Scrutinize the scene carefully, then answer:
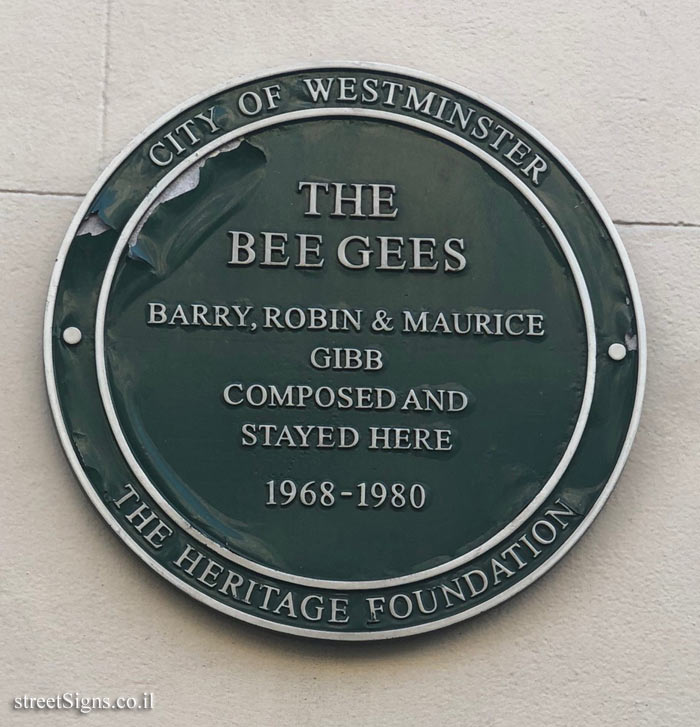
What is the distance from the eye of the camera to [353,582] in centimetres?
371

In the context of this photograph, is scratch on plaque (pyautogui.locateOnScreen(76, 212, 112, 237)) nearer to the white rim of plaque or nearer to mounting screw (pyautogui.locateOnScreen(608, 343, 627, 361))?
the white rim of plaque

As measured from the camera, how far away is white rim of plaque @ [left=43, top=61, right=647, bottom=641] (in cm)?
367

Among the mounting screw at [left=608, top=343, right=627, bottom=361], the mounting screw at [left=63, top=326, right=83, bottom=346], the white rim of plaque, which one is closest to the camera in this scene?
the white rim of plaque

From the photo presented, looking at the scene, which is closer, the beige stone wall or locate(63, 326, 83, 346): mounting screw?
the beige stone wall

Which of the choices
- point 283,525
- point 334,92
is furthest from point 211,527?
point 334,92

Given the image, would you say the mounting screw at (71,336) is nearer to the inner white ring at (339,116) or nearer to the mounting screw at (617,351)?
the inner white ring at (339,116)

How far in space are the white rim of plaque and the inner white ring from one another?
0.13 ft

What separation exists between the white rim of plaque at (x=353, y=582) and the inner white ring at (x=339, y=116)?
1.5 inches

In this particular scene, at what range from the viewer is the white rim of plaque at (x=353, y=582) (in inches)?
145

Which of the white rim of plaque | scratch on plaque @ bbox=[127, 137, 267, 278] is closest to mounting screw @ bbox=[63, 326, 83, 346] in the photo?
the white rim of plaque

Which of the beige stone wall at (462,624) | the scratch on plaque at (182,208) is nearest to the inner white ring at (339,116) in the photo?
the scratch on plaque at (182,208)

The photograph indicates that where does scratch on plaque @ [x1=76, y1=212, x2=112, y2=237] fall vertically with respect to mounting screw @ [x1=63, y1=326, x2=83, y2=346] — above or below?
above

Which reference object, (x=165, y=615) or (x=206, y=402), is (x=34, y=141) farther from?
(x=165, y=615)

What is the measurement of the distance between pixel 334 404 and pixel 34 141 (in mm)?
1243
